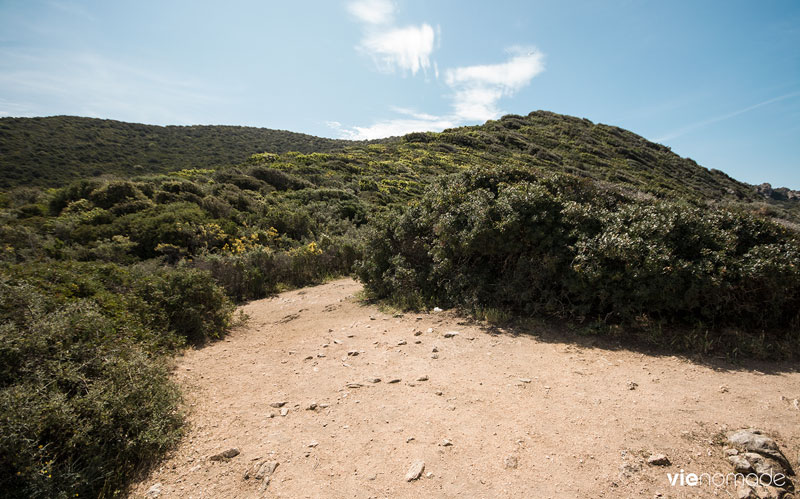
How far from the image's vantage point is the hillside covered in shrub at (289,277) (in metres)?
2.67

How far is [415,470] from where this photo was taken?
2510mm

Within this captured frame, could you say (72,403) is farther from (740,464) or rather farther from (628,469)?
(740,464)

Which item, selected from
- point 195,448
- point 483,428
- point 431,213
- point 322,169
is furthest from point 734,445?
point 322,169

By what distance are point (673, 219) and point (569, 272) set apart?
4.93 feet

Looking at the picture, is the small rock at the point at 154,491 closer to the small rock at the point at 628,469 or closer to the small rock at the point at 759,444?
the small rock at the point at 628,469

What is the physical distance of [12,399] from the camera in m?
2.34

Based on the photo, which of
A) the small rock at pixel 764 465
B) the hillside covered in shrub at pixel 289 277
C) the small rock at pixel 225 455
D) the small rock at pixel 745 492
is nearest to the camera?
the small rock at pixel 745 492

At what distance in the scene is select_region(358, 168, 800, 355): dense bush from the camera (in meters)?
4.20

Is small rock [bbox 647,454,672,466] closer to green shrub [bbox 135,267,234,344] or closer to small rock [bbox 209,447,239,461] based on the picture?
small rock [bbox 209,447,239,461]

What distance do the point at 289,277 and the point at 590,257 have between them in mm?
7506

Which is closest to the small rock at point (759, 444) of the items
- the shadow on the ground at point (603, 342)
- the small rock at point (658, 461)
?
the small rock at point (658, 461)

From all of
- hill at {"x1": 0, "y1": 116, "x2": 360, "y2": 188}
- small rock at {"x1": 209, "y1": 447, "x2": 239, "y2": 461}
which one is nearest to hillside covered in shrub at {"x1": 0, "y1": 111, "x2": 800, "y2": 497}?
small rock at {"x1": 209, "y1": 447, "x2": 239, "y2": 461}

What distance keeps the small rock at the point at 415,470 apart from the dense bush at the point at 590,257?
3443 mm

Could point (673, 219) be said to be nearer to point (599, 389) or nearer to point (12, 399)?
point (599, 389)
